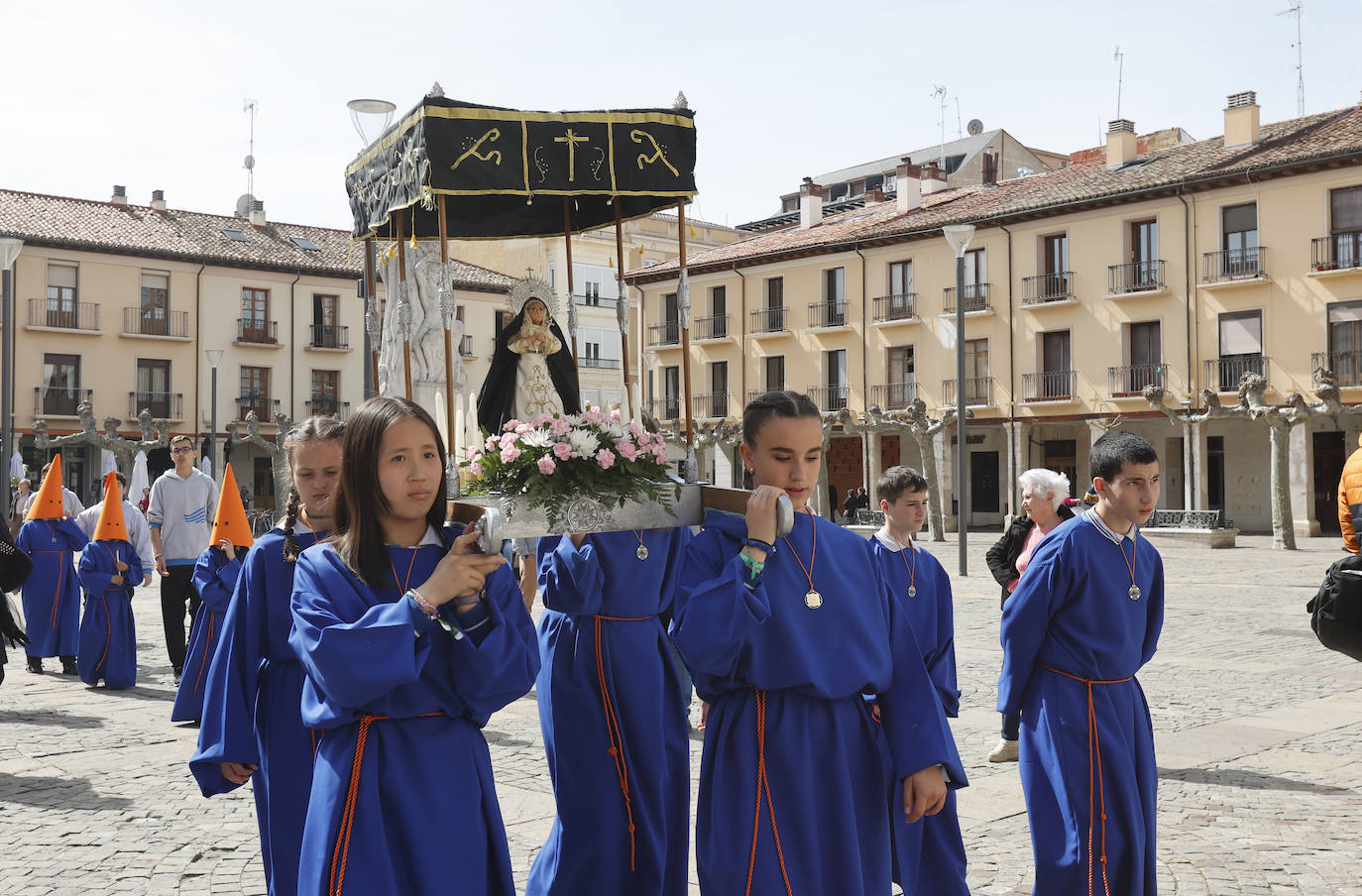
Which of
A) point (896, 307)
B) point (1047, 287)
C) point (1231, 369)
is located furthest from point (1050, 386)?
point (896, 307)

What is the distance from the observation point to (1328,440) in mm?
33719

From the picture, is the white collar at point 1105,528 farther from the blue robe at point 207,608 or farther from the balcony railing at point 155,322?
the balcony railing at point 155,322

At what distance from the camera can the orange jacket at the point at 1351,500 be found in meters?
6.86

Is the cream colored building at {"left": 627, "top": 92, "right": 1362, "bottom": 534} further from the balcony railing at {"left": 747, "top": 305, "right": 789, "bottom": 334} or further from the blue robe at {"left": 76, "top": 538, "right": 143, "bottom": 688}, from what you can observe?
the blue robe at {"left": 76, "top": 538, "right": 143, "bottom": 688}

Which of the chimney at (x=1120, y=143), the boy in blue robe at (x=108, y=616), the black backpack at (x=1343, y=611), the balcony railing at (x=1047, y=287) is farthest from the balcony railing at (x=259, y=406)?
the black backpack at (x=1343, y=611)

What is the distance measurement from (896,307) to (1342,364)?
43.2 feet

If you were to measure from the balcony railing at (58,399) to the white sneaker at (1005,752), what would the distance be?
39595 mm

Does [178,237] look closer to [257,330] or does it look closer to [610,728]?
[257,330]

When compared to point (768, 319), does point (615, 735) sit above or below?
below

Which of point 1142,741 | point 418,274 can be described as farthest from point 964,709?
point 418,274

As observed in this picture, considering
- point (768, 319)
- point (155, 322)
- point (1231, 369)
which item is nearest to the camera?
point (1231, 369)

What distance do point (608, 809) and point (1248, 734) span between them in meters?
4.98

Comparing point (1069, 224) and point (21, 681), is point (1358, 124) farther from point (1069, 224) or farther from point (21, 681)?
point (21, 681)

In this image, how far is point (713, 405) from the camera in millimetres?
45719
